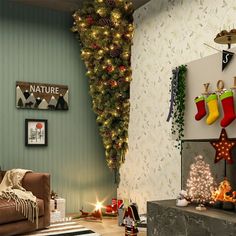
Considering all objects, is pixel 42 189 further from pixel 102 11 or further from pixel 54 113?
pixel 102 11

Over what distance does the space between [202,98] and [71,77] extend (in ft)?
8.93

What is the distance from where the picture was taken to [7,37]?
5.06m

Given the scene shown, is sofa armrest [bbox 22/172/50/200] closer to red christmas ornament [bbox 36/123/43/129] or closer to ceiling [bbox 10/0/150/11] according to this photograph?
red christmas ornament [bbox 36/123/43/129]

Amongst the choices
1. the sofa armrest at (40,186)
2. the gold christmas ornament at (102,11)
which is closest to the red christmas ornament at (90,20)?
the gold christmas ornament at (102,11)

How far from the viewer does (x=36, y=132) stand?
514 cm

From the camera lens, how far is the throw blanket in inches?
159

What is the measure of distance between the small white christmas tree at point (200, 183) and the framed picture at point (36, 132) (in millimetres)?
2399

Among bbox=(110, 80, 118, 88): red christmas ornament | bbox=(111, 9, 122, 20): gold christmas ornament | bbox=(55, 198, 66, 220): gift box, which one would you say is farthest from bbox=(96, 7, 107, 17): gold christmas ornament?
bbox=(55, 198, 66, 220): gift box

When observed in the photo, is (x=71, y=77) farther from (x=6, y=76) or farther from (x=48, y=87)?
(x=6, y=76)

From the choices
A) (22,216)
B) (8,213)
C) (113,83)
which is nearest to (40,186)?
(22,216)

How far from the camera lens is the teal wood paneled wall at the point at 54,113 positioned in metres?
5.04

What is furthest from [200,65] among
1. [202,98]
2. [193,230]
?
[193,230]

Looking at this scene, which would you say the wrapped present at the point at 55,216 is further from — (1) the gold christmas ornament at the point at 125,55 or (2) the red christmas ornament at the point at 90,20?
(2) the red christmas ornament at the point at 90,20

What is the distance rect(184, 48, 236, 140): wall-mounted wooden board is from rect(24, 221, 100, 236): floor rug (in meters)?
1.63
